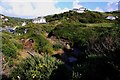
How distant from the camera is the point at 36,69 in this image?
1075 cm

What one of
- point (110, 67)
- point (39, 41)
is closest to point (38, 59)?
point (110, 67)

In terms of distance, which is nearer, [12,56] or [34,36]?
[12,56]

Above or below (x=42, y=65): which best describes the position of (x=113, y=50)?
above

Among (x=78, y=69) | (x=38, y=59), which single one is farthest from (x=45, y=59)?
(x=78, y=69)

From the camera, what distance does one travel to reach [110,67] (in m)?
8.80

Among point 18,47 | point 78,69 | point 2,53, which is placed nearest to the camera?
point 78,69

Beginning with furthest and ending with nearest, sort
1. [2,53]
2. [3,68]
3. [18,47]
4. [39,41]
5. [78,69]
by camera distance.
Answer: [39,41], [18,47], [2,53], [3,68], [78,69]

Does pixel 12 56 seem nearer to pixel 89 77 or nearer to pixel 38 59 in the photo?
pixel 38 59

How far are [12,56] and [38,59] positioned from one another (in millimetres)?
6489

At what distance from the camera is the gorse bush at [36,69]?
10539mm

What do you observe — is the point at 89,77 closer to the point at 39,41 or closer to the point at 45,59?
the point at 45,59

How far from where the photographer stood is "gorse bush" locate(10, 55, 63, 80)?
415 inches

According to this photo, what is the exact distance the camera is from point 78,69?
1009 centimetres

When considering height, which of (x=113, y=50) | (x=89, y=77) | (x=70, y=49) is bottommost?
(x=70, y=49)
